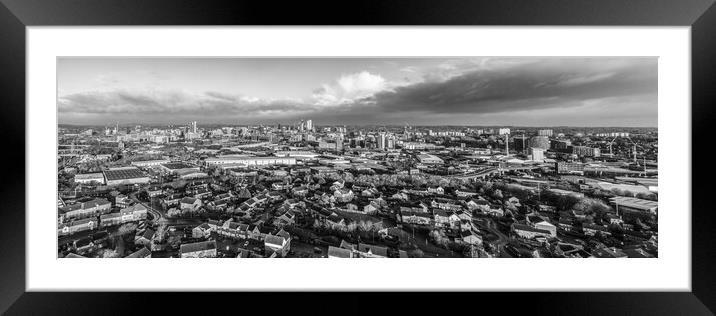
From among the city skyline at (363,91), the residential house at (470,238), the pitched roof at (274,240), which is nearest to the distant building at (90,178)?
the city skyline at (363,91)

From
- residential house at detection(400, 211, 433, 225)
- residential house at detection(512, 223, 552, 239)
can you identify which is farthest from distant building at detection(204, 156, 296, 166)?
residential house at detection(512, 223, 552, 239)

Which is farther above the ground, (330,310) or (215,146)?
(215,146)

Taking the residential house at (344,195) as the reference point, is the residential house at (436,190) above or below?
above

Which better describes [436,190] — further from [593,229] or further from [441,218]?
[593,229]

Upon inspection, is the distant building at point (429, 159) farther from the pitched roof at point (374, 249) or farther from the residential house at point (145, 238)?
the residential house at point (145, 238)

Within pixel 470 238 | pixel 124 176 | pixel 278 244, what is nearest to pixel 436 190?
pixel 470 238
